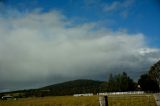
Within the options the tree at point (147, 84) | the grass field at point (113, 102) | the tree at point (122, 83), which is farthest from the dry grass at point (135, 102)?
the tree at point (122, 83)

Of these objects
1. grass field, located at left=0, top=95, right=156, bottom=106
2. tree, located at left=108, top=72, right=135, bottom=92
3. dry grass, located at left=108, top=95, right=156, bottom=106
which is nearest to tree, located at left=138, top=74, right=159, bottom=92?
tree, located at left=108, top=72, right=135, bottom=92

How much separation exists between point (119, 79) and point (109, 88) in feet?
27.2

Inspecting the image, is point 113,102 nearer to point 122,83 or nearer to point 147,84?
point 147,84

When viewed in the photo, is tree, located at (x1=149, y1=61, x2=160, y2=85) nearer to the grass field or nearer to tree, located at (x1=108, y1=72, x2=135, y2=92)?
the grass field

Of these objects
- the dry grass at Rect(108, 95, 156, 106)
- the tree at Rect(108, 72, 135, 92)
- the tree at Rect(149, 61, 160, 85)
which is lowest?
the dry grass at Rect(108, 95, 156, 106)

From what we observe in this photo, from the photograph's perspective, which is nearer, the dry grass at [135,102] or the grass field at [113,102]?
the dry grass at [135,102]

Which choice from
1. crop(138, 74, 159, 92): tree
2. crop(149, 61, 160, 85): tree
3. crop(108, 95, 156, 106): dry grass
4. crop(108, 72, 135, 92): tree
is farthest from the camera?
crop(108, 72, 135, 92): tree

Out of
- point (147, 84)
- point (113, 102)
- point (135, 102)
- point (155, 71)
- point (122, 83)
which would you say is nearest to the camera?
point (135, 102)

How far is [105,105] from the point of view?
710 cm

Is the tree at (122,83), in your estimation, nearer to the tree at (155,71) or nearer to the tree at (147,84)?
the tree at (147,84)

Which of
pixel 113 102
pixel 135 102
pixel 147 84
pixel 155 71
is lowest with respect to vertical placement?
pixel 135 102

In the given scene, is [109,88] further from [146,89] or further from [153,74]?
[153,74]

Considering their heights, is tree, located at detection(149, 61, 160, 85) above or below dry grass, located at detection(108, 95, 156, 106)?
above

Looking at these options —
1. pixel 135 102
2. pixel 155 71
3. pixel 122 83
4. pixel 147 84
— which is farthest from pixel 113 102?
pixel 122 83
